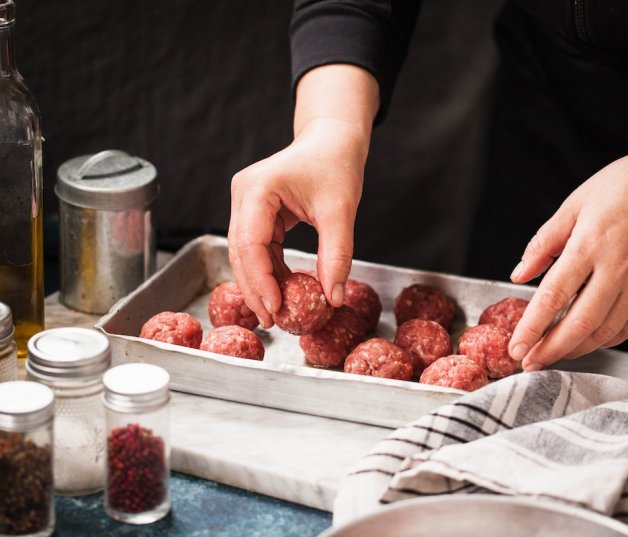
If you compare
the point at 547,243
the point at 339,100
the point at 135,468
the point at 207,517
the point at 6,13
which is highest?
the point at 6,13

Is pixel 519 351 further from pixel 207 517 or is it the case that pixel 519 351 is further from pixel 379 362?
pixel 207 517

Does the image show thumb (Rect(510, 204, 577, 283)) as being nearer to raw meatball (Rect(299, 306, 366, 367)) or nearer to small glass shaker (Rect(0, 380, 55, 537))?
raw meatball (Rect(299, 306, 366, 367))

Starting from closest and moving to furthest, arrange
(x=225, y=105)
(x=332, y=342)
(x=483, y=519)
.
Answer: (x=483, y=519) < (x=332, y=342) < (x=225, y=105)

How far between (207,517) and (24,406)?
31 cm

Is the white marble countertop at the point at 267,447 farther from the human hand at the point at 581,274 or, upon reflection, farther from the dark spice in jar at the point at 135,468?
the human hand at the point at 581,274

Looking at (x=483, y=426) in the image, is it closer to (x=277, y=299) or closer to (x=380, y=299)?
(x=277, y=299)

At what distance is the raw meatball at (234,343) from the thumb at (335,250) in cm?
15

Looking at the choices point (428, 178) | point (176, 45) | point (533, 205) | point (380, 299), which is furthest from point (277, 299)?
point (428, 178)

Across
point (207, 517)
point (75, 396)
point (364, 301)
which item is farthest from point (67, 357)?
point (364, 301)

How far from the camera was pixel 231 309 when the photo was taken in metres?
1.80

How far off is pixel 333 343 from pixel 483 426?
426mm

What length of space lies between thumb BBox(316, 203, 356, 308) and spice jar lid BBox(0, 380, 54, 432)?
548mm

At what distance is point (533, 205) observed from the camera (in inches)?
A: 93.4

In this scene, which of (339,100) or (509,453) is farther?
(339,100)
